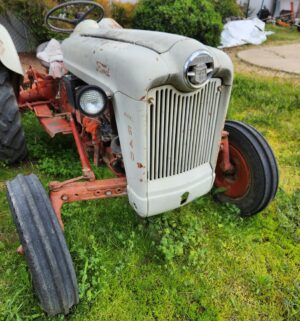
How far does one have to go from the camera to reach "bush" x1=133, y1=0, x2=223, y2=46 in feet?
23.5

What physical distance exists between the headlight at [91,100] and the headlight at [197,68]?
44cm

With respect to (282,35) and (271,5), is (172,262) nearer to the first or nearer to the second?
(282,35)

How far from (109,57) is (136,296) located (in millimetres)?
1421

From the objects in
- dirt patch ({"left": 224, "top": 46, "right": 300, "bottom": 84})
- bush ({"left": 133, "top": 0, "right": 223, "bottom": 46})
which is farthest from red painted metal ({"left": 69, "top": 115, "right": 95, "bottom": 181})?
bush ({"left": 133, "top": 0, "right": 223, "bottom": 46})

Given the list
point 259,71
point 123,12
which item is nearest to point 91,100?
point 259,71

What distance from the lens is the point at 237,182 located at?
2.62 meters

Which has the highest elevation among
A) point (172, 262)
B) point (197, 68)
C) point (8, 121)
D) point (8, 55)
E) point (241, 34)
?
point (197, 68)

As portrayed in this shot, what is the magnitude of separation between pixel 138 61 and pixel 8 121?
4.88 feet

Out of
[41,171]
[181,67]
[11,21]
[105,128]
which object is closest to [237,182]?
[105,128]

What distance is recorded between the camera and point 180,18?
7113mm

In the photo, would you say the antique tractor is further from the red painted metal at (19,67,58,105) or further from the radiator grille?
the red painted metal at (19,67,58,105)

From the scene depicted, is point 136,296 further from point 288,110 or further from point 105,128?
point 288,110

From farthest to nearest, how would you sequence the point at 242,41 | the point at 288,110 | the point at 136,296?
the point at 242,41 < the point at 288,110 < the point at 136,296

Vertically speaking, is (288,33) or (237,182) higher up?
(237,182)
